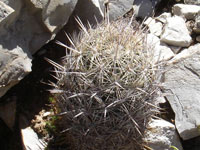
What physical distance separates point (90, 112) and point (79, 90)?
0.65ft

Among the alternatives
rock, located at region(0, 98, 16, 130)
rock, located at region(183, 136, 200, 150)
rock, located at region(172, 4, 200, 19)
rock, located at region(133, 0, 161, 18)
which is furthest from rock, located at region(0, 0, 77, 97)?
rock, located at region(183, 136, 200, 150)

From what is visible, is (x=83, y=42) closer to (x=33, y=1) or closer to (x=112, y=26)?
(x=112, y=26)

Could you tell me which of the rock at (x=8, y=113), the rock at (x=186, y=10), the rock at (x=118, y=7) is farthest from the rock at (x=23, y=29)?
the rock at (x=186, y=10)

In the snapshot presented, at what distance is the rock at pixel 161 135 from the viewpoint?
3455mm

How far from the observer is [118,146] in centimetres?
301

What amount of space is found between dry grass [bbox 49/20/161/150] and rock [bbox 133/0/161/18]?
144 centimetres

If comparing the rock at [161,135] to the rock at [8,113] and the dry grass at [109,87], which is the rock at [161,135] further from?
the rock at [8,113]

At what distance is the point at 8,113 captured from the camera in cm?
359

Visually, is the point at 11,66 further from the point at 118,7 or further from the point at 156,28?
the point at 156,28

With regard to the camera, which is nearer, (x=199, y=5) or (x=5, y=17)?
(x=5, y=17)

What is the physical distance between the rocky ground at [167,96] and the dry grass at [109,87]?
2.00 ft

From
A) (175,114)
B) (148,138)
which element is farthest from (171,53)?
(148,138)

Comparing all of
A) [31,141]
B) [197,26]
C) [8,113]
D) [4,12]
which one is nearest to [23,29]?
[4,12]

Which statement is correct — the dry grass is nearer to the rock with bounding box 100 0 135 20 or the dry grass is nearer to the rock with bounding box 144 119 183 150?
the rock with bounding box 144 119 183 150
